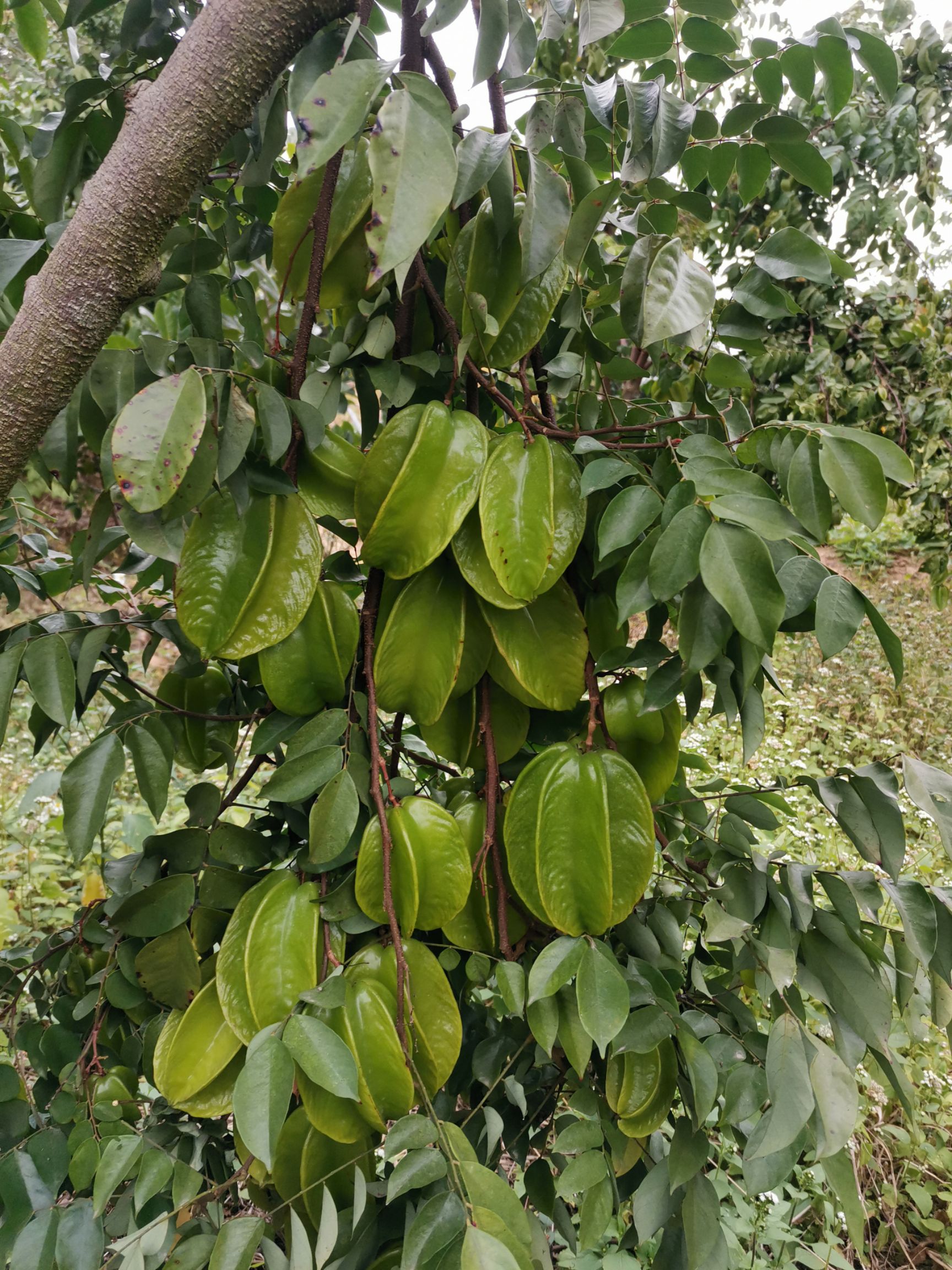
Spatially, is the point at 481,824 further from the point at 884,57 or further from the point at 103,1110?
the point at 884,57

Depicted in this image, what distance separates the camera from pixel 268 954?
50 centimetres

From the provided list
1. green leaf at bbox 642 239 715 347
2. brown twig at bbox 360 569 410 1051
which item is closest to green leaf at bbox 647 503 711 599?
green leaf at bbox 642 239 715 347

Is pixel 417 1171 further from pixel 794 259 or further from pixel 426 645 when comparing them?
pixel 794 259

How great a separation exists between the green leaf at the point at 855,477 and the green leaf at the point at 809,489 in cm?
1

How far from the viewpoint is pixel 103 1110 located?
553mm

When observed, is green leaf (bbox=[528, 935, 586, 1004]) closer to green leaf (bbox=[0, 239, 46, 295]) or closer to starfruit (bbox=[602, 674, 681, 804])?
starfruit (bbox=[602, 674, 681, 804])

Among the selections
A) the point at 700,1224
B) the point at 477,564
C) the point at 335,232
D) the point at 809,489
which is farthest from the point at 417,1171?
the point at 335,232

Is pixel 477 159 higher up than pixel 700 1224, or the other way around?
pixel 477 159

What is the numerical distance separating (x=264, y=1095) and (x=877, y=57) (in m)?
0.78

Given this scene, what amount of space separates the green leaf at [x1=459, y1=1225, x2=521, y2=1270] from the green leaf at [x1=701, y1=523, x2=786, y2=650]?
0.33m

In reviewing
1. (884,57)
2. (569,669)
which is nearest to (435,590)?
(569,669)

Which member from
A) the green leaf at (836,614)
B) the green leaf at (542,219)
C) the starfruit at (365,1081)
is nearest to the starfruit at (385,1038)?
the starfruit at (365,1081)

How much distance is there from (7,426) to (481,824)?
1.31ft

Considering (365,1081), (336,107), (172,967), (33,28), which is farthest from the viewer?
(33,28)
